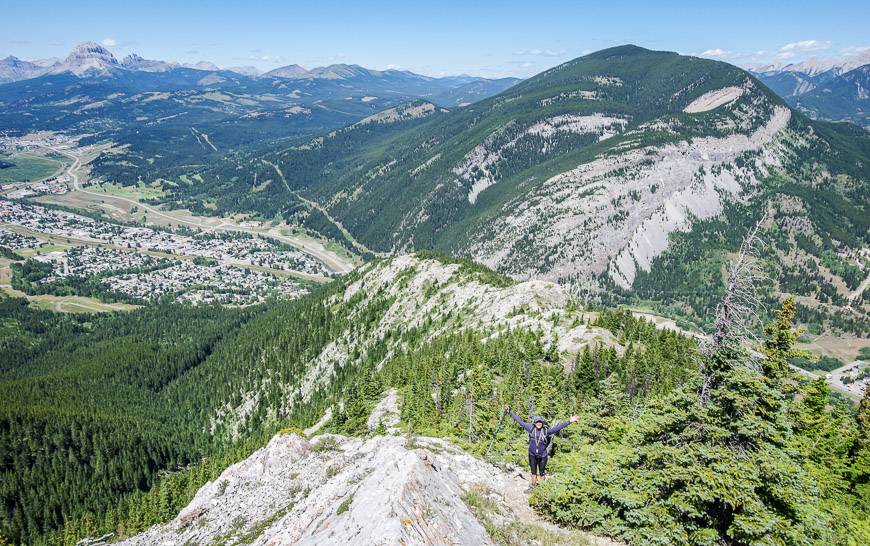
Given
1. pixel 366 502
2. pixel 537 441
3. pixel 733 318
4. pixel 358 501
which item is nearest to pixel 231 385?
pixel 358 501

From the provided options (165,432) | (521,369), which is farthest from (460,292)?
(165,432)

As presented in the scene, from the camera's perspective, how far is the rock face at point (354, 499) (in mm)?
24641

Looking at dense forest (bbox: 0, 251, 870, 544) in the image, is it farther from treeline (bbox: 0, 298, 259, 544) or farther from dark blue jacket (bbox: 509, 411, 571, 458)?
dark blue jacket (bbox: 509, 411, 571, 458)

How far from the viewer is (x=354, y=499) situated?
1113 inches

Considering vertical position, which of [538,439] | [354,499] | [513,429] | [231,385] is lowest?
[231,385]

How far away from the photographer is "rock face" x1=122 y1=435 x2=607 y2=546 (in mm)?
24641

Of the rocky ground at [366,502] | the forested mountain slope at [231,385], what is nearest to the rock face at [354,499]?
the rocky ground at [366,502]

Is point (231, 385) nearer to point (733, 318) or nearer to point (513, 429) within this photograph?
point (513, 429)

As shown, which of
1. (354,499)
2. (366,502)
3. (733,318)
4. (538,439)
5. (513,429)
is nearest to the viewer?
(733,318)

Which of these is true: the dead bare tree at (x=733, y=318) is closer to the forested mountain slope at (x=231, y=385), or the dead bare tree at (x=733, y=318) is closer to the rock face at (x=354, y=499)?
the rock face at (x=354, y=499)

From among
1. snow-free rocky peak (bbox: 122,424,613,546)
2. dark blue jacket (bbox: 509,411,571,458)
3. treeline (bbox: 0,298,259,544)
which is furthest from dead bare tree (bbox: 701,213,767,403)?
treeline (bbox: 0,298,259,544)

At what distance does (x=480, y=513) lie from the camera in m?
28.2

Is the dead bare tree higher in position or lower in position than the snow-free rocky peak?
higher

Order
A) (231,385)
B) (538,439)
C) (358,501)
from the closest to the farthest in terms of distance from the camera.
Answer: (358,501), (538,439), (231,385)
